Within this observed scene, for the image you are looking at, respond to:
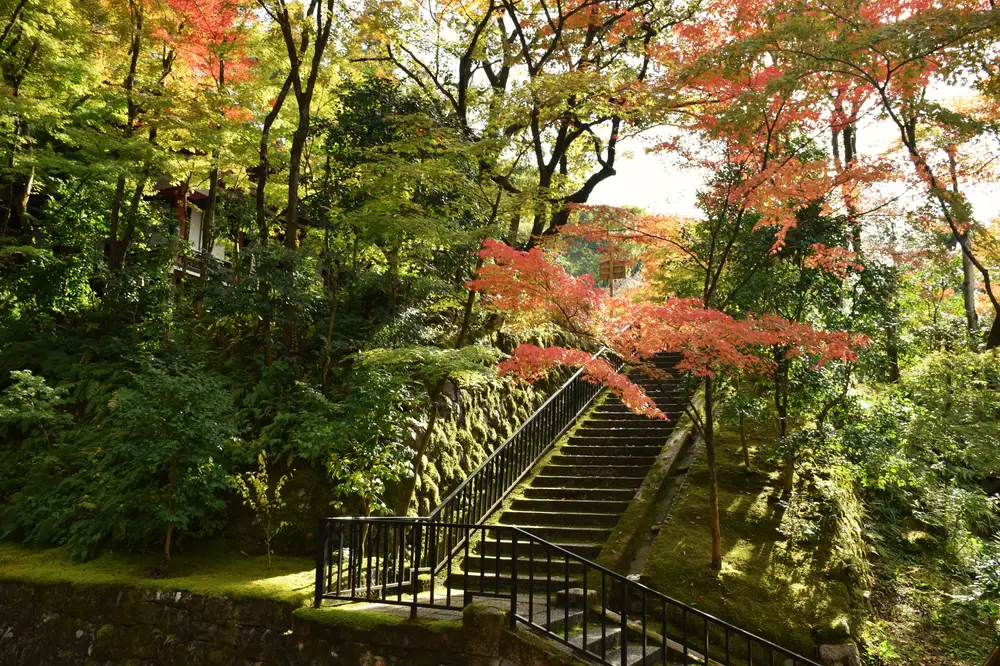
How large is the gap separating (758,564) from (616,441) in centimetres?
352

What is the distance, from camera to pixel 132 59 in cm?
1111

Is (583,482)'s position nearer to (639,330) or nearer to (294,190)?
(639,330)

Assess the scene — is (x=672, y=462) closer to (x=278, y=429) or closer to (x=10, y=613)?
(x=278, y=429)

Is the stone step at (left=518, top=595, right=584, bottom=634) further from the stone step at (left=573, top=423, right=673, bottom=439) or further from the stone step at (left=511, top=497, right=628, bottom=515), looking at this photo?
the stone step at (left=573, top=423, right=673, bottom=439)

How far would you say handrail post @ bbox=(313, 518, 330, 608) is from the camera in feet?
19.5

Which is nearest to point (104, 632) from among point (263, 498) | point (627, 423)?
point (263, 498)

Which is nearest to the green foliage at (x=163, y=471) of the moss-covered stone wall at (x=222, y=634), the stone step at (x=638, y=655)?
the moss-covered stone wall at (x=222, y=634)

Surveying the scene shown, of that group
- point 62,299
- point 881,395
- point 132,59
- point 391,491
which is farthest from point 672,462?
point 132,59

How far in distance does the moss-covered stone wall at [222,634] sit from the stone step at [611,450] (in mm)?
4954

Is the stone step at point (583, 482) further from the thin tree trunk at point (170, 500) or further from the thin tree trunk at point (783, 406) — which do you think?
the thin tree trunk at point (170, 500)

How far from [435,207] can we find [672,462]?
17.1 feet

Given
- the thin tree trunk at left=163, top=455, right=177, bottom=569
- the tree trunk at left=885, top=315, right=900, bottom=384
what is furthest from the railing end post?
the tree trunk at left=885, top=315, right=900, bottom=384

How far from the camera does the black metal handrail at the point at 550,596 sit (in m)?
5.33

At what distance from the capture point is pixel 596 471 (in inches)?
381
